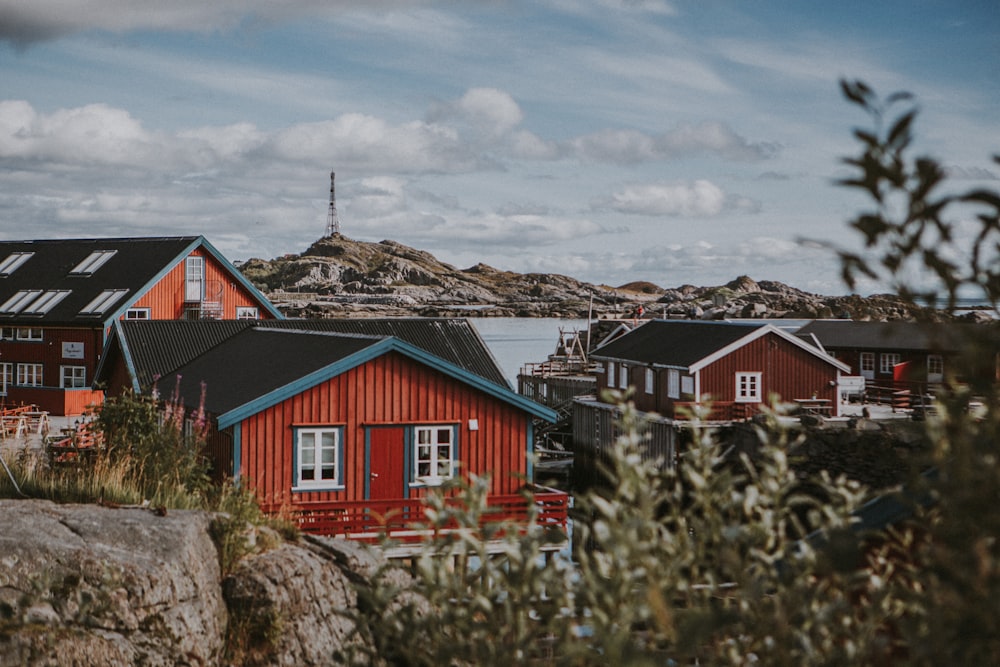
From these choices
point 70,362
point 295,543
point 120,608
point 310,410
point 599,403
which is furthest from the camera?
point 599,403

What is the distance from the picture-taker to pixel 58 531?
12.3 m

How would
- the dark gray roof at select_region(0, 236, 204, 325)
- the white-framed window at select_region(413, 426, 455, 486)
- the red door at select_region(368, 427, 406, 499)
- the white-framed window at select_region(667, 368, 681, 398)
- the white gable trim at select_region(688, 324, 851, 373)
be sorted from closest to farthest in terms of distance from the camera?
the red door at select_region(368, 427, 406, 499), the white-framed window at select_region(413, 426, 455, 486), the white gable trim at select_region(688, 324, 851, 373), the white-framed window at select_region(667, 368, 681, 398), the dark gray roof at select_region(0, 236, 204, 325)

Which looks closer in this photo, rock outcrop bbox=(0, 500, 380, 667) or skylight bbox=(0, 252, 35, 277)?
rock outcrop bbox=(0, 500, 380, 667)

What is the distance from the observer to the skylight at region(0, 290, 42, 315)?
46.5m

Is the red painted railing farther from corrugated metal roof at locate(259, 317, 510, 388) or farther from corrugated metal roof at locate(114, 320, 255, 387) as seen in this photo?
corrugated metal roof at locate(114, 320, 255, 387)

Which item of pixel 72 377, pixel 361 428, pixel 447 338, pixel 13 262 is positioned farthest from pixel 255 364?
pixel 13 262

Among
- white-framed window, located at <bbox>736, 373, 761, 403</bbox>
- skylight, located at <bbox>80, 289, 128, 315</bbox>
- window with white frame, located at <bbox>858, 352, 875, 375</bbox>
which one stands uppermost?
skylight, located at <bbox>80, 289, 128, 315</bbox>

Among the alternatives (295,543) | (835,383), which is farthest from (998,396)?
(835,383)

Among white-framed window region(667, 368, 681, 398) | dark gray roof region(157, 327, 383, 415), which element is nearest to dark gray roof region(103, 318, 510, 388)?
dark gray roof region(157, 327, 383, 415)

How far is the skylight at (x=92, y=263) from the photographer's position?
47219 millimetres

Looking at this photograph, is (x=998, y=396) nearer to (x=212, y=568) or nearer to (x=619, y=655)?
(x=619, y=655)

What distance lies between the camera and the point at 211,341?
32000 millimetres

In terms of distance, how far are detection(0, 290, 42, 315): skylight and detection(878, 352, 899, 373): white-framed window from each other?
4288cm

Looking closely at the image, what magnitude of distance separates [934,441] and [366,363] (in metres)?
19.3
